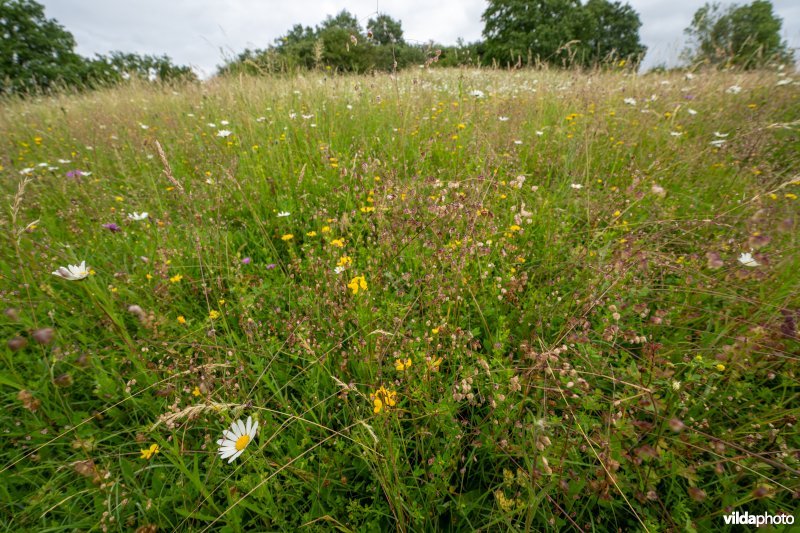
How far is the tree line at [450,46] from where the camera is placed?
5324 millimetres

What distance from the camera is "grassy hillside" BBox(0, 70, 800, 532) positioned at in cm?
108

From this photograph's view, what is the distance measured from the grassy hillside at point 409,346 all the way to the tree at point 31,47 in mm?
26411

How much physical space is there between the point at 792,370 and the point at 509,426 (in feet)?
3.91

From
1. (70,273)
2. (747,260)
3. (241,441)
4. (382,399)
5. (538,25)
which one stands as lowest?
(241,441)

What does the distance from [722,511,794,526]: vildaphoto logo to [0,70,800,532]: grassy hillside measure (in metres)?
0.04

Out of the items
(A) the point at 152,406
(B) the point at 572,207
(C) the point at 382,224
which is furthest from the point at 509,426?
(B) the point at 572,207

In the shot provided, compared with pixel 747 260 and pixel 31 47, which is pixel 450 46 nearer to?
pixel 747 260

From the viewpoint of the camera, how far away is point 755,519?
1026 mm

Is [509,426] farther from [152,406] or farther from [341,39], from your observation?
[341,39]

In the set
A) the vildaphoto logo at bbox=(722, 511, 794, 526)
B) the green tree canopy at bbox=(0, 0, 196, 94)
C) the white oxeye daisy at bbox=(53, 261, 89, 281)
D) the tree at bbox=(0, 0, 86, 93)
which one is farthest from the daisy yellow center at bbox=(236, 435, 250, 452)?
the tree at bbox=(0, 0, 86, 93)

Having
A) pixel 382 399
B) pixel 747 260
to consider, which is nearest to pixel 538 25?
pixel 747 260

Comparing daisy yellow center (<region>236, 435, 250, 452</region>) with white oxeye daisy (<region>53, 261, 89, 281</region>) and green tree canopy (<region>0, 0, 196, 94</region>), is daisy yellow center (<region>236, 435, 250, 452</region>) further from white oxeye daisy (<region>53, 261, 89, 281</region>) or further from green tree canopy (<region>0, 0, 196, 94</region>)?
green tree canopy (<region>0, 0, 196, 94</region>)

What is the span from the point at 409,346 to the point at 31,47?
3349 cm

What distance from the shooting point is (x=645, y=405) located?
1182mm
